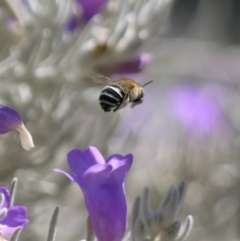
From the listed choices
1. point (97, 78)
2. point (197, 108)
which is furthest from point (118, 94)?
point (197, 108)

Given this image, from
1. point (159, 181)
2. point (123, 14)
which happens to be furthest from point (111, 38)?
point (159, 181)

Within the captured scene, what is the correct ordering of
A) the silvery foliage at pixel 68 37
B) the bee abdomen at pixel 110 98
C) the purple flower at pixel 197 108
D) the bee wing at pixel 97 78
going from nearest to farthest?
the bee abdomen at pixel 110 98 < the bee wing at pixel 97 78 < the silvery foliage at pixel 68 37 < the purple flower at pixel 197 108

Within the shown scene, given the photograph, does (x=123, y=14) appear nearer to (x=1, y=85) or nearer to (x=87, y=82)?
(x=87, y=82)

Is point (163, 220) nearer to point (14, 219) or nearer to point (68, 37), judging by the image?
point (14, 219)

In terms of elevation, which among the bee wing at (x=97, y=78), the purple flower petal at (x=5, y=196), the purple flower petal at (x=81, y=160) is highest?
the purple flower petal at (x=5, y=196)

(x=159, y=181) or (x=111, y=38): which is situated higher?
(x=111, y=38)

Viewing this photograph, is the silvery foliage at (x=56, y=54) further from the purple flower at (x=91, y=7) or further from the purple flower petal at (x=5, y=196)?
the purple flower petal at (x=5, y=196)

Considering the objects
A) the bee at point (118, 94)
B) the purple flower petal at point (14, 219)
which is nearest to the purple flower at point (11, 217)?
the purple flower petal at point (14, 219)
